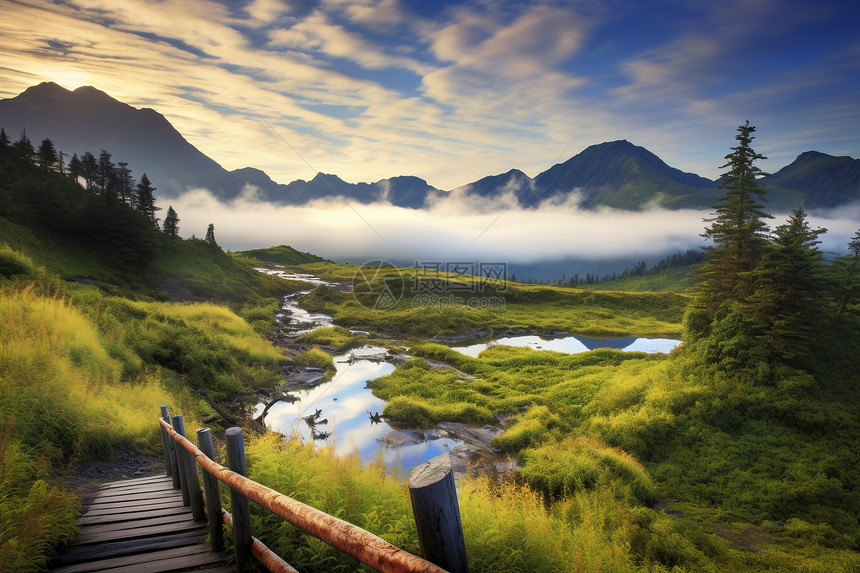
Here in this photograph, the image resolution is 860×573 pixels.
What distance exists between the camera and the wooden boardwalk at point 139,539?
16.8 feet

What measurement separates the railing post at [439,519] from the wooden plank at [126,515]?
5880 millimetres

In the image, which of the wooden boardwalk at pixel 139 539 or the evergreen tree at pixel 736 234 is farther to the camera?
the evergreen tree at pixel 736 234

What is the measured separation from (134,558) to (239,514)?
6.47 feet

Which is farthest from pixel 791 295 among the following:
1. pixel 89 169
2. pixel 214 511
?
pixel 89 169

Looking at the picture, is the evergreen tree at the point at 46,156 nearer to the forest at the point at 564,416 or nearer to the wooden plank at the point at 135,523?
the forest at the point at 564,416

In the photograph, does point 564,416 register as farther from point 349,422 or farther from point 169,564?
point 169,564

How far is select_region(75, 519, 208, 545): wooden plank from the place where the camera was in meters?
5.68

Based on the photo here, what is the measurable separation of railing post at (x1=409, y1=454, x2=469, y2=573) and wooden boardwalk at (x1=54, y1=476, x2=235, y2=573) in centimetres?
370

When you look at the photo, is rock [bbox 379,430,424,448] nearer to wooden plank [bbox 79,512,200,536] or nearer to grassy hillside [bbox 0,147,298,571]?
grassy hillside [bbox 0,147,298,571]

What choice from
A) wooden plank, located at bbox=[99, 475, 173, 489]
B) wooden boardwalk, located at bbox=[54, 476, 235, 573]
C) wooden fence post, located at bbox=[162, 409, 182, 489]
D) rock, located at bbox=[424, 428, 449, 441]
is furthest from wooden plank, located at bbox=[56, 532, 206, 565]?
rock, located at bbox=[424, 428, 449, 441]

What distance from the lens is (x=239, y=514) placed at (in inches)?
188

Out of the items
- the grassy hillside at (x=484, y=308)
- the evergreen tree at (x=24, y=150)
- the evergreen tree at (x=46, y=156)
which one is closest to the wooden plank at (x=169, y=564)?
the grassy hillside at (x=484, y=308)

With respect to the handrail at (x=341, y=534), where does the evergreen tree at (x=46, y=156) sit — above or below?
above

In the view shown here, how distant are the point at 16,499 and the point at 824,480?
22.3 meters
